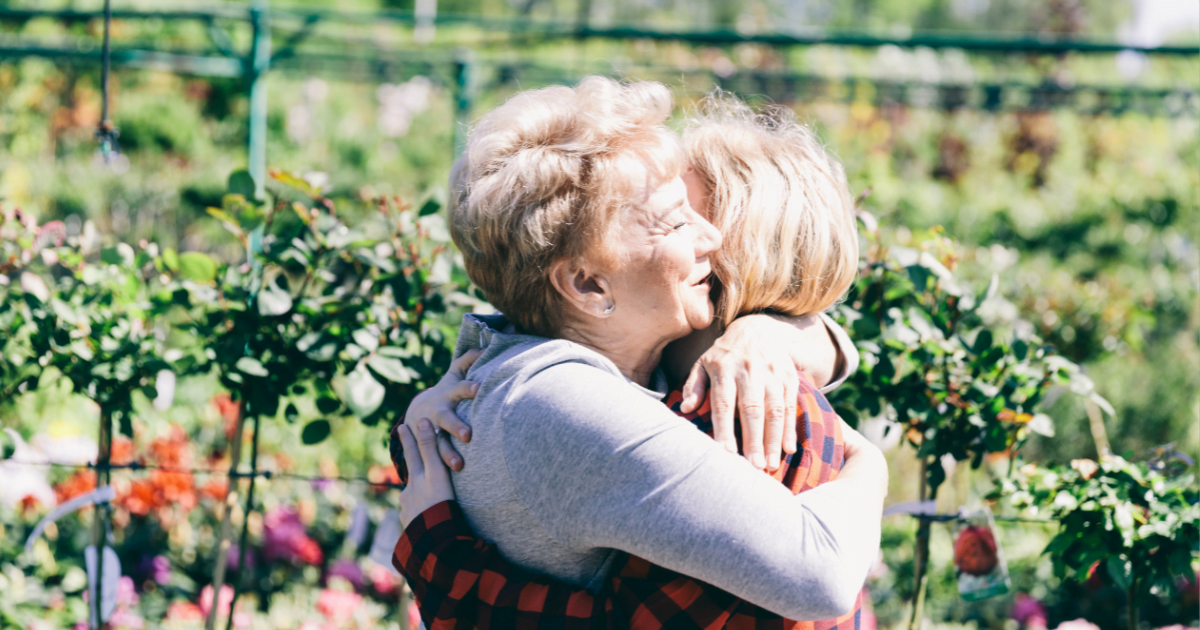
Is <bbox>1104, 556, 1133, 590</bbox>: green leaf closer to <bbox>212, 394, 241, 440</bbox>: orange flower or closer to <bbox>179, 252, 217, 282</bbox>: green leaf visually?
<bbox>179, 252, 217, 282</bbox>: green leaf

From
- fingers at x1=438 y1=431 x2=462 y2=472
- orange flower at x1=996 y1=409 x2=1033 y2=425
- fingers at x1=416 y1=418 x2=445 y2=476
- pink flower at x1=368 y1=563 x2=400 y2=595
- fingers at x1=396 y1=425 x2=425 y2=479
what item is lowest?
pink flower at x1=368 y1=563 x2=400 y2=595

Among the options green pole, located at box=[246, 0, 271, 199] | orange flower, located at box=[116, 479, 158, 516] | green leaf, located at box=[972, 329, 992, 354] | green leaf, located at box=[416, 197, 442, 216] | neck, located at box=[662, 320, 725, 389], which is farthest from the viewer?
green pole, located at box=[246, 0, 271, 199]

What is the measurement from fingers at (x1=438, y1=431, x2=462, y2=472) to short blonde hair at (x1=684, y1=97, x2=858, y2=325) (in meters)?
0.42

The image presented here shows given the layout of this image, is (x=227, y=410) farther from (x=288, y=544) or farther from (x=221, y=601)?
(x=221, y=601)

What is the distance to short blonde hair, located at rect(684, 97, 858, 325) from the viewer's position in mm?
1213

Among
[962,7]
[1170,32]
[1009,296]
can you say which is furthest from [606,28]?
[962,7]

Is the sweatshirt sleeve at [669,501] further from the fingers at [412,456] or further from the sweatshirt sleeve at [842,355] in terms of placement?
the sweatshirt sleeve at [842,355]

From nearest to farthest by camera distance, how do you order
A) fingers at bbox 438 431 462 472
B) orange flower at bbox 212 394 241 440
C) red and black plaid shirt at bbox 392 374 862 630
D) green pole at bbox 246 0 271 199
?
red and black plaid shirt at bbox 392 374 862 630 → fingers at bbox 438 431 462 472 → orange flower at bbox 212 394 241 440 → green pole at bbox 246 0 271 199

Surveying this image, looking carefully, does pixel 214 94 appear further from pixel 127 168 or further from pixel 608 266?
pixel 608 266

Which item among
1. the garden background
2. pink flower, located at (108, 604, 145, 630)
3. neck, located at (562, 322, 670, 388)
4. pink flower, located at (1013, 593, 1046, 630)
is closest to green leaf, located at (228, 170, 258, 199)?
the garden background

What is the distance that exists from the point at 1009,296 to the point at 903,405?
2403 mm

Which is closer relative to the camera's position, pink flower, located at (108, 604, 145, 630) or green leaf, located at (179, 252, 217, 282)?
green leaf, located at (179, 252, 217, 282)

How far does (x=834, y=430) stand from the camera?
1161 millimetres

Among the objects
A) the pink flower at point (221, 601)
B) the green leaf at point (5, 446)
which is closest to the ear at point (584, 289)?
the green leaf at point (5, 446)
